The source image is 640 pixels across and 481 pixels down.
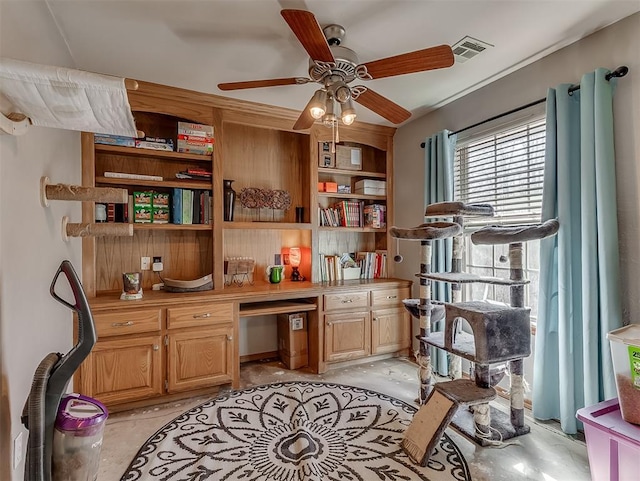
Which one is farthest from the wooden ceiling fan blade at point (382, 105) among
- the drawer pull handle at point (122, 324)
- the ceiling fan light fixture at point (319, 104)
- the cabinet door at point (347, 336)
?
the drawer pull handle at point (122, 324)

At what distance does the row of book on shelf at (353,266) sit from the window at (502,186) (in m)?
0.99

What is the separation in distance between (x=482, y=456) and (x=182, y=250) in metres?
2.84

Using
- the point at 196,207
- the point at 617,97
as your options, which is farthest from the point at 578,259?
the point at 196,207

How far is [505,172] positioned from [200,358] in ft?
9.40

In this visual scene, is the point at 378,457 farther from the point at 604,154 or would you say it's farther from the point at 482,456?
the point at 604,154

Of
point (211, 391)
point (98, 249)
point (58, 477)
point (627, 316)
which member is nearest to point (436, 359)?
point (627, 316)

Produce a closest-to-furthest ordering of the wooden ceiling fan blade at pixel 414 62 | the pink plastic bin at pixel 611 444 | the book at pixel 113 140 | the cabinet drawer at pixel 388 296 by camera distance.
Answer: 1. the pink plastic bin at pixel 611 444
2. the wooden ceiling fan blade at pixel 414 62
3. the book at pixel 113 140
4. the cabinet drawer at pixel 388 296

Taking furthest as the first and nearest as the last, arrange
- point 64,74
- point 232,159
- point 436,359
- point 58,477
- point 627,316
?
point 232,159 < point 436,359 < point 627,316 < point 58,477 < point 64,74

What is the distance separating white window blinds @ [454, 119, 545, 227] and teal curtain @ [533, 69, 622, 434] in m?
0.22

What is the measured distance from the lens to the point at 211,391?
2.80 meters

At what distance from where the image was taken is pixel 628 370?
151 centimetres

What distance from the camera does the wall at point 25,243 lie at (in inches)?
51.8

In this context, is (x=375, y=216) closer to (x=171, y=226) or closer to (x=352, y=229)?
(x=352, y=229)

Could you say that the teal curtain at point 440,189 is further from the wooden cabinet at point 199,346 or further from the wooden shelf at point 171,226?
the wooden shelf at point 171,226
